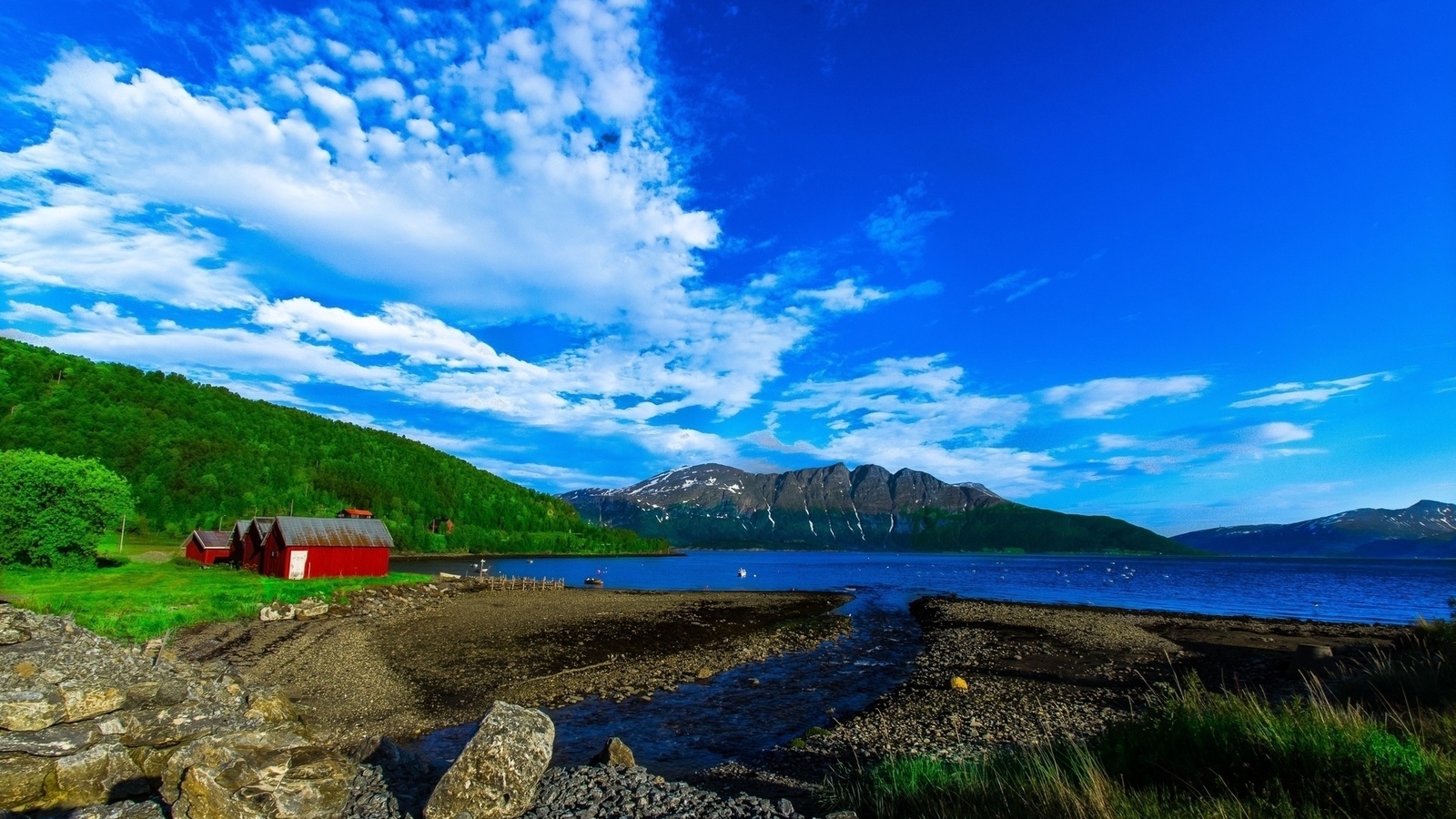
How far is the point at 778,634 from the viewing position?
120ft

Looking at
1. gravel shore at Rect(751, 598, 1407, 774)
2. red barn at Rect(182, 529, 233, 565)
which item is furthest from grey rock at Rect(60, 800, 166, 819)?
red barn at Rect(182, 529, 233, 565)

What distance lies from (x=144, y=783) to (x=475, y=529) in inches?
6369

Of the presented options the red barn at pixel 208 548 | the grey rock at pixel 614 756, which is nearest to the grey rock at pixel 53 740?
the grey rock at pixel 614 756

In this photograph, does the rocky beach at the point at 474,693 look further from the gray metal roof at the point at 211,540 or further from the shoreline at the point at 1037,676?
the gray metal roof at the point at 211,540

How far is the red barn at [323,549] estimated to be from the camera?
53.4 m

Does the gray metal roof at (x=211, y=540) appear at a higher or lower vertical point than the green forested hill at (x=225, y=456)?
lower

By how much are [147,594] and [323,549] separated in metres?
23.5

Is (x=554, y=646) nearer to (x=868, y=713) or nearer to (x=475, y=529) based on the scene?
(x=868, y=713)

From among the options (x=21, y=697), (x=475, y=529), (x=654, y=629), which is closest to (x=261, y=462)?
(x=475, y=529)

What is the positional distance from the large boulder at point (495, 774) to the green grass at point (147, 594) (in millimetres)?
23490

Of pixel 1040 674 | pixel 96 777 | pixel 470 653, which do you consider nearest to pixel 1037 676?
pixel 1040 674

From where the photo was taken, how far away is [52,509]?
134 feet

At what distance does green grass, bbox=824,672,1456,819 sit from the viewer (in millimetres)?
6180

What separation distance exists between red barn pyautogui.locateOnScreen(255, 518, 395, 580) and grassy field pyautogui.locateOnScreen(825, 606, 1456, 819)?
58440mm
